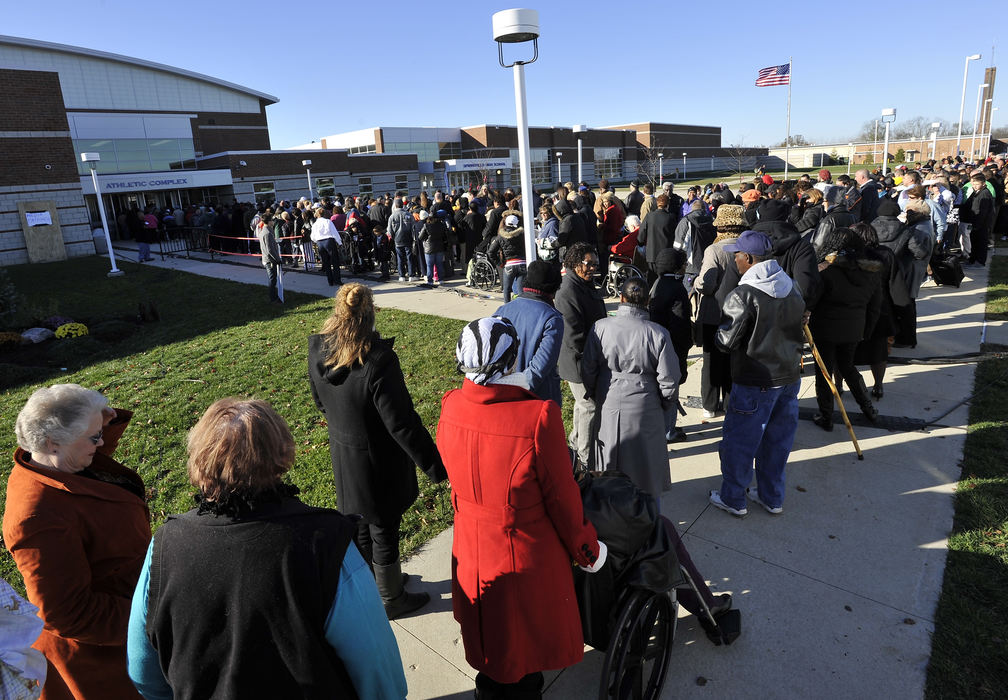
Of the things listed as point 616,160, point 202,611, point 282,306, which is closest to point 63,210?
point 282,306

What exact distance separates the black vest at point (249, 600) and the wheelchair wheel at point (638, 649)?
130cm

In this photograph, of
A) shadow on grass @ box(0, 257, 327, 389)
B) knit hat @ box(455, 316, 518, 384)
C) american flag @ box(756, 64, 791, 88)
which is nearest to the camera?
knit hat @ box(455, 316, 518, 384)

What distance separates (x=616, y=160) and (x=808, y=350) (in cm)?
7098

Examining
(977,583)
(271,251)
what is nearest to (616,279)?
(271,251)

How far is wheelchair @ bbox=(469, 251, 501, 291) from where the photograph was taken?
12.8 meters

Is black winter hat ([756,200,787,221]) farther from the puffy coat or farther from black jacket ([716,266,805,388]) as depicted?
the puffy coat

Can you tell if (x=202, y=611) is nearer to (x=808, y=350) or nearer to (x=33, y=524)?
(x=33, y=524)

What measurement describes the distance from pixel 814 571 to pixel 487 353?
114 inches

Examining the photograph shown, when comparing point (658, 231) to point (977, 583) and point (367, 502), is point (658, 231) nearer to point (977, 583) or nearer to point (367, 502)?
point (977, 583)

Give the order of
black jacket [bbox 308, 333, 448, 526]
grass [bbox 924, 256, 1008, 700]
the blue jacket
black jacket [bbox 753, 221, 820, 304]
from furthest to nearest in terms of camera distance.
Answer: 1. black jacket [bbox 753, 221, 820, 304]
2. the blue jacket
3. black jacket [bbox 308, 333, 448, 526]
4. grass [bbox 924, 256, 1008, 700]

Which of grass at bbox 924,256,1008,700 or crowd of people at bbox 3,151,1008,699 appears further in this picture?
grass at bbox 924,256,1008,700

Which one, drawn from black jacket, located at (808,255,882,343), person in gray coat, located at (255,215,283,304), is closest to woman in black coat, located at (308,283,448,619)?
black jacket, located at (808,255,882,343)

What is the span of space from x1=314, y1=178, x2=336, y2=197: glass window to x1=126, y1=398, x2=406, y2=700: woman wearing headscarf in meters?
42.9

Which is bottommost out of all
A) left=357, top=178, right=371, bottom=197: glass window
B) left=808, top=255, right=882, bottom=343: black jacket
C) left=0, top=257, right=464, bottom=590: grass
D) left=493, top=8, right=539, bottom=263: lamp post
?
left=0, top=257, right=464, bottom=590: grass
